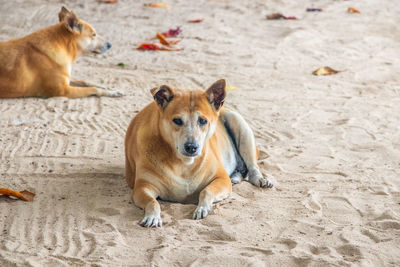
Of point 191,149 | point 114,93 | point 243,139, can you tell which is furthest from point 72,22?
point 191,149

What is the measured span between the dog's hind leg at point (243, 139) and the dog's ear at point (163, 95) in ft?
4.33

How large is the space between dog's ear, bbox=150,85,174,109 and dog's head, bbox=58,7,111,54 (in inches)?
161

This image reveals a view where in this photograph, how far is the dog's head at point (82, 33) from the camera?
8.15 metres

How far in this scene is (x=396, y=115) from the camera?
294 inches

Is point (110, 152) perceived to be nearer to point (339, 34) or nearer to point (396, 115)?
point (396, 115)

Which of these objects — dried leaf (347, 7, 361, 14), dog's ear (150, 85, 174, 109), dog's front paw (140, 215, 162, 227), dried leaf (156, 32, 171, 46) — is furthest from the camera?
dried leaf (347, 7, 361, 14)

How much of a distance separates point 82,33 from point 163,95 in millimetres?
4305

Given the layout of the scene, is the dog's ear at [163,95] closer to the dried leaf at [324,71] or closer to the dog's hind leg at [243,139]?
the dog's hind leg at [243,139]

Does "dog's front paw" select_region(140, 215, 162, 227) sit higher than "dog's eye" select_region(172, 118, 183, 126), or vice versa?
"dog's eye" select_region(172, 118, 183, 126)

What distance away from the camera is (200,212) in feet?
14.5

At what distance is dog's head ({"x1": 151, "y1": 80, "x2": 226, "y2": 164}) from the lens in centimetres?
440

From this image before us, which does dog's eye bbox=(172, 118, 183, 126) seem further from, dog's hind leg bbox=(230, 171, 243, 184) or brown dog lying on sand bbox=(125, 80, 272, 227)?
dog's hind leg bbox=(230, 171, 243, 184)

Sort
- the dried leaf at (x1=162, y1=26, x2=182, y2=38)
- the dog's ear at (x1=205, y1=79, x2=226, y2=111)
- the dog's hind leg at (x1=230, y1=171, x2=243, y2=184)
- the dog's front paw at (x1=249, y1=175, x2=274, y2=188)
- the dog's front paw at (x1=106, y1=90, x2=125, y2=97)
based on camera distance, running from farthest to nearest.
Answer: the dried leaf at (x1=162, y1=26, x2=182, y2=38) → the dog's front paw at (x1=106, y1=90, x2=125, y2=97) → the dog's hind leg at (x1=230, y1=171, x2=243, y2=184) → the dog's front paw at (x1=249, y1=175, x2=274, y2=188) → the dog's ear at (x1=205, y1=79, x2=226, y2=111)

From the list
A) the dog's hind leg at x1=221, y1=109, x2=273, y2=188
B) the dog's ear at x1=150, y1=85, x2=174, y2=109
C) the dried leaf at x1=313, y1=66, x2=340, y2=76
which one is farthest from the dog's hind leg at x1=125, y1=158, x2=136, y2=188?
the dried leaf at x1=313, y1=66, x2=340, y2=76
